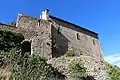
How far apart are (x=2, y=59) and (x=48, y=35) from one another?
13838 millimetres

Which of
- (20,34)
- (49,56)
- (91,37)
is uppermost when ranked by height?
(91,37)

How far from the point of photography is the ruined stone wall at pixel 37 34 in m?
27.4

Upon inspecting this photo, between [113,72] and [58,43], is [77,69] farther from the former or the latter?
[58,43]

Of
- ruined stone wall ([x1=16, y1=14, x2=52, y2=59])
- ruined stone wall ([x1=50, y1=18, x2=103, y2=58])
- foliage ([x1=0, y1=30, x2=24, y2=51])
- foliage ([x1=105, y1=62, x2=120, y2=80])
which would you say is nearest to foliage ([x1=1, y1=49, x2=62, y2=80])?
foliage ([x1=0, y1=30, x2=24, y2=51])

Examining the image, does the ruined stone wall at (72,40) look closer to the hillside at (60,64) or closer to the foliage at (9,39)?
the foliage at (9,39)

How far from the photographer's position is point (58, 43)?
32.2m

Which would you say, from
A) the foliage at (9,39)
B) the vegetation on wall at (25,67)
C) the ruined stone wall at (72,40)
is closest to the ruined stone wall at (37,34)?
the foliage at (9,39)

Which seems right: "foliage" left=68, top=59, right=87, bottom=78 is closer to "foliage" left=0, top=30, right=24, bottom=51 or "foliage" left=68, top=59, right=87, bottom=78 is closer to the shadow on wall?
"foliage" left=0, top=30, right=24, bottom=51

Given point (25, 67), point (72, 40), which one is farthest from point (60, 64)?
point (72, 40)

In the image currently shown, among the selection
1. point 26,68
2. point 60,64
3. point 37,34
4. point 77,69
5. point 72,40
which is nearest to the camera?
point 26,68

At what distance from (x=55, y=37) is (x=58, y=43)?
940mm

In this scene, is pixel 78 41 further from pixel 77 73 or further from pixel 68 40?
pixel 77 73

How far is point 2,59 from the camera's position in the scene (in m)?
16.3

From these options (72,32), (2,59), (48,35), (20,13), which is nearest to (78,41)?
(72,32)
